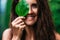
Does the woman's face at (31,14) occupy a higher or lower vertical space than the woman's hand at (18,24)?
higher

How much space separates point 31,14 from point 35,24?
0.77 ft

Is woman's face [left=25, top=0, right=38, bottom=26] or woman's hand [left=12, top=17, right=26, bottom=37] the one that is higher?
woman's face [left=25, top=0, right=38, bottom=26]

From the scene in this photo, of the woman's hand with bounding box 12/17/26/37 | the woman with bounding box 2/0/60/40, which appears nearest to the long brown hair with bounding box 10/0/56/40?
the woman with bounding box 2/0/60/40

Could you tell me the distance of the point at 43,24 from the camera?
227 centimetres

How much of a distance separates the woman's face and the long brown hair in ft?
0.29

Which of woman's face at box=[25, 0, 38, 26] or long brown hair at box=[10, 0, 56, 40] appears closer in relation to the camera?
woman's face at box=[25, 0, 38, 26]

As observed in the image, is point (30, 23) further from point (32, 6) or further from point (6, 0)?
point (6, 0)

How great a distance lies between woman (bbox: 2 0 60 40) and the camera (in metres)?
2.05

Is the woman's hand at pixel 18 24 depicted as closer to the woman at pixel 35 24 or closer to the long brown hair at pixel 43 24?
the woman at pixel 35 24

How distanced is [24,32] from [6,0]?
2.65 ft

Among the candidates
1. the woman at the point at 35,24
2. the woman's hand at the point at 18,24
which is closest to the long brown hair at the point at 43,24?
the woman at the point at 35,24

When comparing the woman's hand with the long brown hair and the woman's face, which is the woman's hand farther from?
the long brown hair

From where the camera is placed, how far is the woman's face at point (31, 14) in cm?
201

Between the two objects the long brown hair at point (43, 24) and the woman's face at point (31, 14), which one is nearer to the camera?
the woman's face at point (31, 14)
